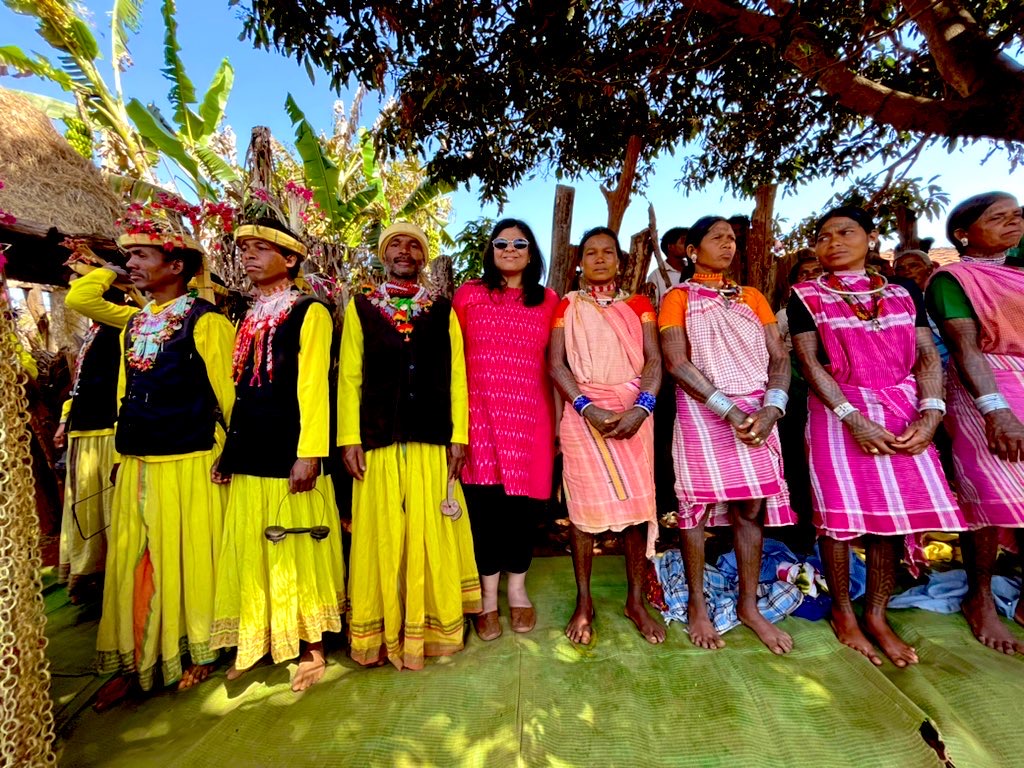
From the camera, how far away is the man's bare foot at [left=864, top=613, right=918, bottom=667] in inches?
96.9

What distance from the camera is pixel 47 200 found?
6055mm

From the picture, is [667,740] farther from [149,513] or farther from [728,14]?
[728,14]

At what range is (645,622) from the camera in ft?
9.10

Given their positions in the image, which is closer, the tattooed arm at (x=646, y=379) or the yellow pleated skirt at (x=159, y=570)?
the yellow pleated skirt at (x=159, y=570)

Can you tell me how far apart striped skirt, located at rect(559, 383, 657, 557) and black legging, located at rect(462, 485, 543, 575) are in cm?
35

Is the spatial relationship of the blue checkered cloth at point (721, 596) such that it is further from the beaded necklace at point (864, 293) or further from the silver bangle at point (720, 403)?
the beaded necklace at point (864, 293)

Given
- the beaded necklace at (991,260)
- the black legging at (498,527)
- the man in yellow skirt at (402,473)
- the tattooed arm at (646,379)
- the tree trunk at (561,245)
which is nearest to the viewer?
the man in yellow skirt at (402,473)

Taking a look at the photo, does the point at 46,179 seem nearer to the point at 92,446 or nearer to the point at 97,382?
the point at 97,382

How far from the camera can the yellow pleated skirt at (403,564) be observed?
2.55 meters

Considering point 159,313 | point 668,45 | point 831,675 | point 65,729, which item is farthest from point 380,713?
point 668,45

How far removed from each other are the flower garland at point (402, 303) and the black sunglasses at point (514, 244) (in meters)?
0.57

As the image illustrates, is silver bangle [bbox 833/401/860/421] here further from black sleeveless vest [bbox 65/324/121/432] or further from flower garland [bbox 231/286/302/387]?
black sleeveless vest [bbox 65/324/121/432]

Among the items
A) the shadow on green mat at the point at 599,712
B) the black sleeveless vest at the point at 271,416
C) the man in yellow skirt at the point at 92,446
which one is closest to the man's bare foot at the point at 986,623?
the shadow on green mat at the point at 599,712

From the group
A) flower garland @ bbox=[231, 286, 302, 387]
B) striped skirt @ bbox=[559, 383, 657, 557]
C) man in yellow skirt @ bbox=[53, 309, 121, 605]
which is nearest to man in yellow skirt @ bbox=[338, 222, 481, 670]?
flower garland @ bbox=[231, 286, 302, 387]
